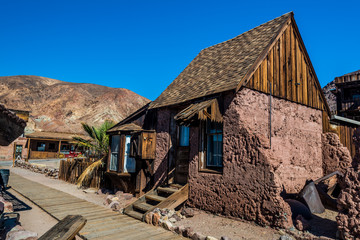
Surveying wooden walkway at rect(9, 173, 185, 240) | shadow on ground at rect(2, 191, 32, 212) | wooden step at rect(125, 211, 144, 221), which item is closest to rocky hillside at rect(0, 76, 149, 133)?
shadow on ground at rect(2, 191, 32, 212)

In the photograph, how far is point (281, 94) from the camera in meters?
7.79

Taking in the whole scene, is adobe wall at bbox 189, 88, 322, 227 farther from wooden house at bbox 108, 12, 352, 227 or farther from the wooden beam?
the wooden beam

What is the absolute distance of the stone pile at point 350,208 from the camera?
4.27 m

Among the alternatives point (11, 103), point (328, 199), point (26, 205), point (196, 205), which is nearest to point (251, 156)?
point (196, 205)

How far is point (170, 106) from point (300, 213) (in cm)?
517

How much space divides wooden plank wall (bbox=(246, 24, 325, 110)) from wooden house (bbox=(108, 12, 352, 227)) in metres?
0.03

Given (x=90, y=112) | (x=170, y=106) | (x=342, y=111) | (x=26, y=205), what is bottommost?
(x=26, y=205)

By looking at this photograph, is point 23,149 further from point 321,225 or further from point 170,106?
point 321,225

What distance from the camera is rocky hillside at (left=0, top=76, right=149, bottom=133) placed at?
180 ft

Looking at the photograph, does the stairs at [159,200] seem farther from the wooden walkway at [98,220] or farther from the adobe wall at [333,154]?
the adobe wall at [333,154]

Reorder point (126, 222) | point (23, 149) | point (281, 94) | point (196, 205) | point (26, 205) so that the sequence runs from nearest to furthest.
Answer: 1. point (126, 222)
2. point (196, 205)
3. point (281, 94)
4. point (26, 205)
5. point (23, 149)

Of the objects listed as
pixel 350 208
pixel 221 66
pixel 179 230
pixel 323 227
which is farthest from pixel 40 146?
pixel 350 208

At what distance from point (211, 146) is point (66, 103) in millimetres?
62830

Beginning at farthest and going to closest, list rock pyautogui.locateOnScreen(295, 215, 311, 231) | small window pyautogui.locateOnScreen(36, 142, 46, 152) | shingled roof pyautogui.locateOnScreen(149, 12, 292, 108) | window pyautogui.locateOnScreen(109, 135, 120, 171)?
small window pyautogui.locateOnScreen(36, 142, 46, 152)
window pyautogui.locateOnScreen(109, 135, 120, 171)
shingled roof pyautogui.locateOnScreen(149, 12, 292, 108)
rock pyautogui.locateOnScreen(295, 215, 311, 231)
